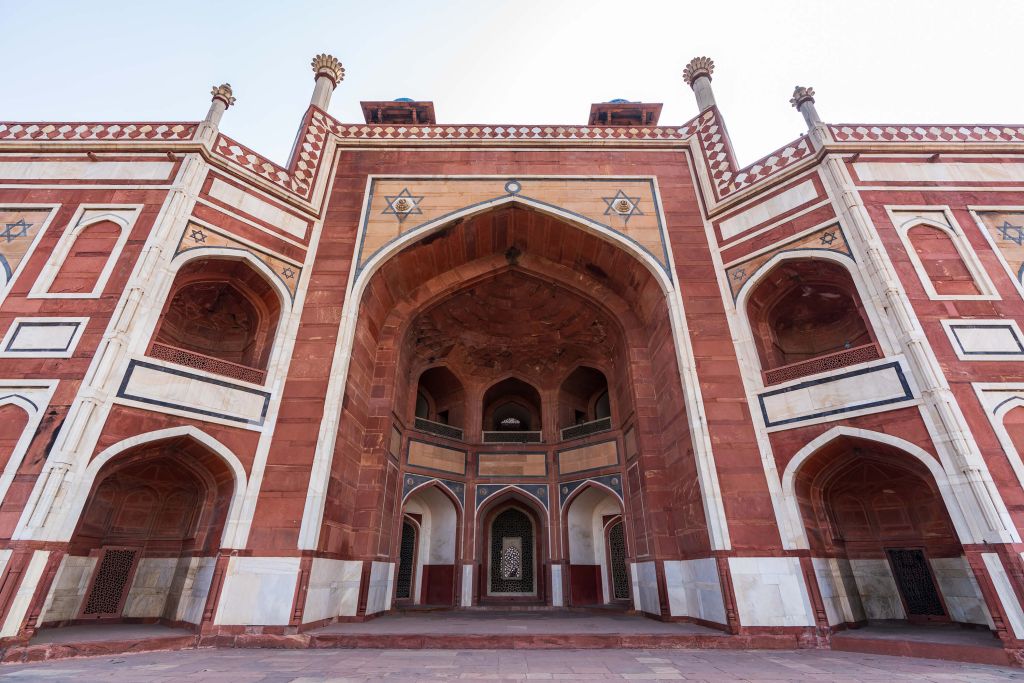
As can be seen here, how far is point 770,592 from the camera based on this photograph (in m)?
7.16

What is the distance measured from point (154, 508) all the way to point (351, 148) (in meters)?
8.98

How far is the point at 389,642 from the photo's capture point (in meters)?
6.66

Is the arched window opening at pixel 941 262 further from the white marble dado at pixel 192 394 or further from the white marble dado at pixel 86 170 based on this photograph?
the white marble dado at pixel 86 170

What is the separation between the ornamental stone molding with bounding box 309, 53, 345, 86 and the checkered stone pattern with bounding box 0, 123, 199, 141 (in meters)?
4.33

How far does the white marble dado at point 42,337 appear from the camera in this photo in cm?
716

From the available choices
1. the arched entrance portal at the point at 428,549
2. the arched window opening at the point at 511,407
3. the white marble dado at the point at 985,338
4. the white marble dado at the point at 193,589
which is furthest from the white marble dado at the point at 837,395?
the white marble dado at the point at 193,589

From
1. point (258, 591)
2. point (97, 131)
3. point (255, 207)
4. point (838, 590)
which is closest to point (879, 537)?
point (838, 590)

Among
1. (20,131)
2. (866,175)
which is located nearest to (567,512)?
(866,175)

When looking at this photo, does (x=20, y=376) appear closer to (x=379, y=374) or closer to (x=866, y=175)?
(x=379, y=374)

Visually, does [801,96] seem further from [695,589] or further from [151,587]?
[151,587]

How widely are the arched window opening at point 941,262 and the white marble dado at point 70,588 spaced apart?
571 inches

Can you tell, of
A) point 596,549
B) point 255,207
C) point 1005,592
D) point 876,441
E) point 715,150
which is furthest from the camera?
point 596,549

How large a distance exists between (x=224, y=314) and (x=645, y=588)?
1043 centimetres

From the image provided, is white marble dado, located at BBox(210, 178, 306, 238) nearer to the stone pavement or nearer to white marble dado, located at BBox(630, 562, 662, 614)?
the stone pavement
